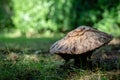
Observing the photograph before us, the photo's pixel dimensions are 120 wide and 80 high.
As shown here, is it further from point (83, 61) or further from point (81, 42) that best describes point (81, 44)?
point (83, 61)

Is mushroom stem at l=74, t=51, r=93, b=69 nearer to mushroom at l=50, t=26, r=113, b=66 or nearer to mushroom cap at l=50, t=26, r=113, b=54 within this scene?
mushroom at l=50, t=26, r=113, b=66

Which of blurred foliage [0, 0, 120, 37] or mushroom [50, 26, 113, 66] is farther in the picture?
blurred foliage [0, 0, 120, 37]

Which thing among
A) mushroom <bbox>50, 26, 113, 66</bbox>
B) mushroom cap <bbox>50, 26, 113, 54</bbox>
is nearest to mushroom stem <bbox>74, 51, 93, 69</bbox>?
mushroom <bbox>50, 26, 113, 66</bbox>

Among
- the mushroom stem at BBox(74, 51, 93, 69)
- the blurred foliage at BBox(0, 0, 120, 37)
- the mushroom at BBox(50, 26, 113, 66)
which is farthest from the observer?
the blurred foliage at BBox(0, 0, 120, 37)

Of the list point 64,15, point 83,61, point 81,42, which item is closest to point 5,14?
point 64,15

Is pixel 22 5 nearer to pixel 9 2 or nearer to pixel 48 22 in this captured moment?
pixel 48 22

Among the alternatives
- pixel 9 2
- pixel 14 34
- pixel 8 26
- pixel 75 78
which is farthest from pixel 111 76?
pixel 9 2
